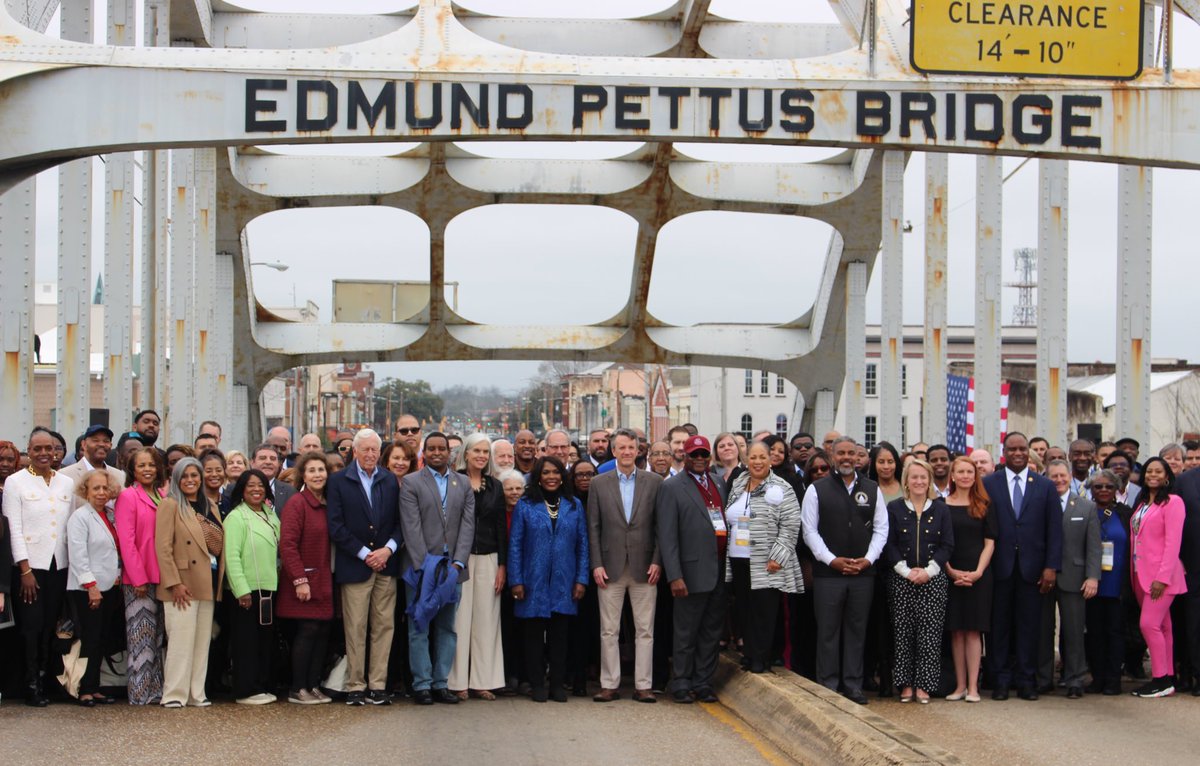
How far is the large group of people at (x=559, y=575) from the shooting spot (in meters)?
9.76

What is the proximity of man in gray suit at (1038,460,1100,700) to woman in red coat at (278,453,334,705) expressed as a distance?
4829 millimetres

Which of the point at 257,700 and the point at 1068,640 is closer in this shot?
the point at 257,700

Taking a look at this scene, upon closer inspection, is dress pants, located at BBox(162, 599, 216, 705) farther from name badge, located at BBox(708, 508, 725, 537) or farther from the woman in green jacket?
name badge, located at BBox(708, 508, 725, 537)

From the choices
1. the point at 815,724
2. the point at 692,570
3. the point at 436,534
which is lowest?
the point at 815,724

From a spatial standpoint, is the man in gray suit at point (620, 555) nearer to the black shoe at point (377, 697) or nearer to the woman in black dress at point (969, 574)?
the black shoe at point (377, 697)

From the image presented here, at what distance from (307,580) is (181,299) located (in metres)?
11.1

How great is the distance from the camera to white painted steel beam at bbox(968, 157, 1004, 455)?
18.1 metres

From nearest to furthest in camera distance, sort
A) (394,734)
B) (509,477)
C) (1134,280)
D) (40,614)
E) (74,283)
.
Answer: (394,734) → (40,614) → (509,477) → (74,283) → (1134,280)

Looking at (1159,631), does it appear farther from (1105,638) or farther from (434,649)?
(434,649)

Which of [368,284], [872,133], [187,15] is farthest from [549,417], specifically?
[872,133]

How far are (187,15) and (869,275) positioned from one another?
14011 mm

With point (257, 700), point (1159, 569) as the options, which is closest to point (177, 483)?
point (257, 700)

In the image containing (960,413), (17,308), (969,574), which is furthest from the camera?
(960,413)

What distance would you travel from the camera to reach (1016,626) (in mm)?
10492
